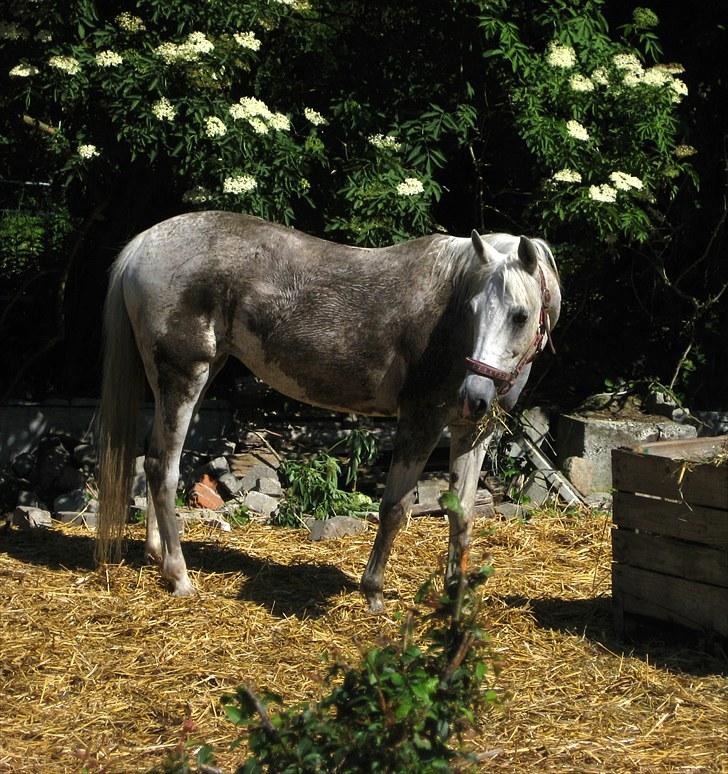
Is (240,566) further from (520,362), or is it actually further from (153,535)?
(520,362)

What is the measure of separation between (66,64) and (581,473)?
3.98 meters

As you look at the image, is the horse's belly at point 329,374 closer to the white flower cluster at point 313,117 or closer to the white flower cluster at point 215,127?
the white flower cluster at point 215,127

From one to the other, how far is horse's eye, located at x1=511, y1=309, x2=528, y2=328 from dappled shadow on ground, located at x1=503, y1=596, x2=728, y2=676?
132 cm

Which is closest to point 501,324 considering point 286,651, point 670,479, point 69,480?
point 670,479

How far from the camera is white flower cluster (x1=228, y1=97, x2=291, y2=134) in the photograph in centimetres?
582

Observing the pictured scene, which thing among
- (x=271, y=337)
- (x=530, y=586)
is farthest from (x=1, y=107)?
(x=530, y=586)

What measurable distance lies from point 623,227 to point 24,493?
Result: 13.3ft

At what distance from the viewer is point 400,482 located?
4762 millimetres

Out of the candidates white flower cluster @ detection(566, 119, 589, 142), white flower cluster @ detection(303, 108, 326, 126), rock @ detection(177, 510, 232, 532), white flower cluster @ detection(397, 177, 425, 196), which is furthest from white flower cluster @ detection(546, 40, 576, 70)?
rock @ detection(177, 510, 232, 532)

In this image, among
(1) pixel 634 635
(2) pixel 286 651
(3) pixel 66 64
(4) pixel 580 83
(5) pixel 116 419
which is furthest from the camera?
(4) pixel 580 83

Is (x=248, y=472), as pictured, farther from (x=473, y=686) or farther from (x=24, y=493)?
(x=473, y=686)

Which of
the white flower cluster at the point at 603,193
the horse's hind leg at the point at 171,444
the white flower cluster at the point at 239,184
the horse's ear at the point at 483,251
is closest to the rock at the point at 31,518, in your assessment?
the horse's hind leg at the point at 171,444

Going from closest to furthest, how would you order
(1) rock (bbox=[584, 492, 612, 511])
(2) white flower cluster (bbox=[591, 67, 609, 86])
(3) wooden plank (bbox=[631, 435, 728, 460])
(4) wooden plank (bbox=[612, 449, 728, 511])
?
(4) wooden plank (bbox=[612, 449, 728, 511])
(3) wooden plank (bbox=[631, 435, 728, 460])
(2) white flower cluster (bbox=[591, 67, 609, 86])
(1) rock (bbox=[584, 492, 612, 511])

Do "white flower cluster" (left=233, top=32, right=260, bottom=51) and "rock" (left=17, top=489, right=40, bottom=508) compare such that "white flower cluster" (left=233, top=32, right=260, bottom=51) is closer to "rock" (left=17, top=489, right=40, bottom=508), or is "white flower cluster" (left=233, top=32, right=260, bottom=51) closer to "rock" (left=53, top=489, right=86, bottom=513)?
"rock" (left=53, top=489, right=86, bottom=513)
